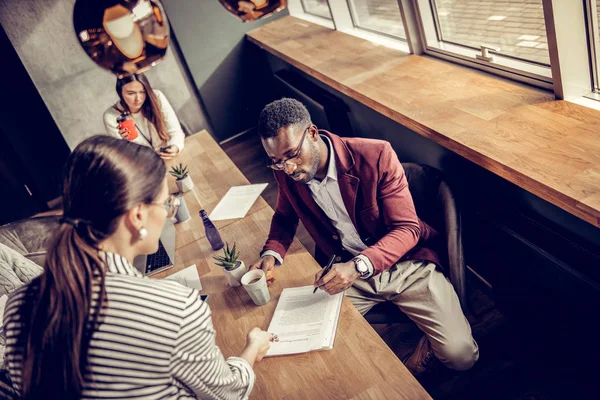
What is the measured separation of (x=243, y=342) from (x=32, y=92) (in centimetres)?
418

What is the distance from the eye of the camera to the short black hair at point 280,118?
193 centimetres

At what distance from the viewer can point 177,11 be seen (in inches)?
180

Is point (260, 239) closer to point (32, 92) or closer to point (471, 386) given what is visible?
point (471, 386)

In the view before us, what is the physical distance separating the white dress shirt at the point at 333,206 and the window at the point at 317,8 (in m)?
2.86

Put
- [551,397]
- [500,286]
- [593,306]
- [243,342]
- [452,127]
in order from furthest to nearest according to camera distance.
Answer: [500,286], [452,127], [551,397], [593,306], [243,342]

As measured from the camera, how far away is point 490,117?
2.10m

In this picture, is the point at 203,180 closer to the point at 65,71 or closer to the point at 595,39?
the point at 595,39

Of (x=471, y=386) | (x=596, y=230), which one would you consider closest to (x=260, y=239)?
(x=471, y=386)

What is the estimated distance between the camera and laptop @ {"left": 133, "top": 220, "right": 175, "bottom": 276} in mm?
2221

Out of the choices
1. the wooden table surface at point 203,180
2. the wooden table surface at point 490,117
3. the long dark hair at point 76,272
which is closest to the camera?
the long dark hair at point 76,272

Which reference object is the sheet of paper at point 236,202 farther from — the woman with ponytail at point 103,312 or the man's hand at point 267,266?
the woman with ponytail at point 103,312

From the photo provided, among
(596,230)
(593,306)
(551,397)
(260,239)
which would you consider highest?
(260,239)

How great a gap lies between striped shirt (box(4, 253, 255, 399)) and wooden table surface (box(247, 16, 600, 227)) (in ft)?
4.16

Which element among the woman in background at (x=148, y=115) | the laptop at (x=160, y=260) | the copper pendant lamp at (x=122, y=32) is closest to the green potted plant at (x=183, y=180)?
the laptop at (x=160, y=260)
